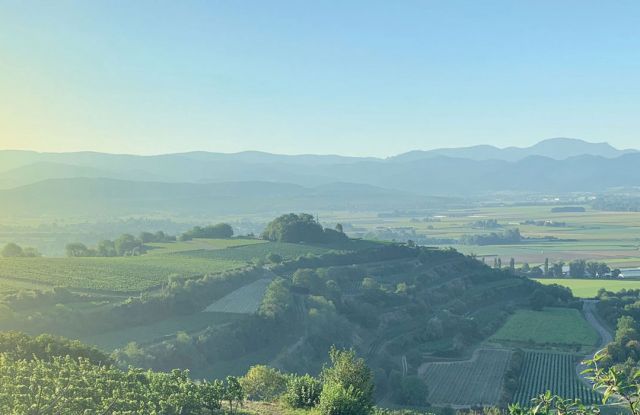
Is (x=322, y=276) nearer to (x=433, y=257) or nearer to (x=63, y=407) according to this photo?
(x=433, y=257)

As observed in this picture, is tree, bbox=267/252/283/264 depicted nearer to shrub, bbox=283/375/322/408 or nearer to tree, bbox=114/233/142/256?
tree, bbox=114/233/142/256

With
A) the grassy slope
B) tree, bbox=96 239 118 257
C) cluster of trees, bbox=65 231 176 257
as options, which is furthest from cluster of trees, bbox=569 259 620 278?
tree, bbox=96 239 118 257

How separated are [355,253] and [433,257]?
1909 centimetres

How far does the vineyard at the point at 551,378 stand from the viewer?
63.2m

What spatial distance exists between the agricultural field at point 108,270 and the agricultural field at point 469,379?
4250 centimetres

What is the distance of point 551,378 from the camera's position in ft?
228

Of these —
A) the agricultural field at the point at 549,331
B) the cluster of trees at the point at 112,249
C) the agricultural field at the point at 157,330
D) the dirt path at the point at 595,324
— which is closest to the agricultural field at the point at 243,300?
the agricultural field at the point at 157,330

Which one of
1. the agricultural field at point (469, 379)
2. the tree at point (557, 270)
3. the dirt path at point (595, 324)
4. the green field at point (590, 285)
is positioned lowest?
the agricultural field at point (469, 379)

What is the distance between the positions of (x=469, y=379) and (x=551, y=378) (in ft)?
32.4

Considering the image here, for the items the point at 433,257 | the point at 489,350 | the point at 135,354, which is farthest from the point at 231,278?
the point at 433,257

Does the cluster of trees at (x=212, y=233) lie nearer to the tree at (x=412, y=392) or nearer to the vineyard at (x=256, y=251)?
the vineyard at (x=256, y=251)

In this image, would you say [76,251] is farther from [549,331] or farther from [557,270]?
[557,270]

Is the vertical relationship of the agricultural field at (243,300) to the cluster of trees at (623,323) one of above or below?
above

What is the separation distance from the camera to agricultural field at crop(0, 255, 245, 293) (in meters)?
80.8
